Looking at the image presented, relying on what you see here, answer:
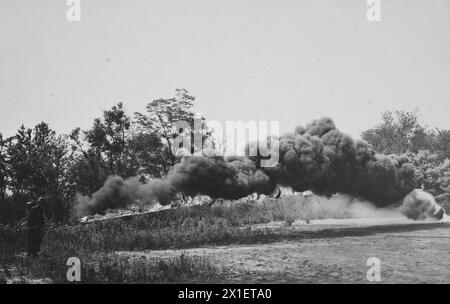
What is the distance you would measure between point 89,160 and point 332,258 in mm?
28745

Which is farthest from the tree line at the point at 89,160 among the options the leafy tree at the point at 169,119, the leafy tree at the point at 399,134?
the leafy tree at the point at 399,134

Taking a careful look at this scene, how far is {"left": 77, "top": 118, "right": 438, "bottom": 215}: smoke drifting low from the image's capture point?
1898cm

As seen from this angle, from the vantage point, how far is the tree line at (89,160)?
1319 inches

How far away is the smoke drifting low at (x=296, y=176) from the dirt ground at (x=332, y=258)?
2986 mm

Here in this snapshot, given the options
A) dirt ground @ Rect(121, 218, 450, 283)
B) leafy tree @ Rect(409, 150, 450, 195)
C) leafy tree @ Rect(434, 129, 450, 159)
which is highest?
leafy tree @ Rect(434, 129, 450, 159)

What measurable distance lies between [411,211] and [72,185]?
2846 cm

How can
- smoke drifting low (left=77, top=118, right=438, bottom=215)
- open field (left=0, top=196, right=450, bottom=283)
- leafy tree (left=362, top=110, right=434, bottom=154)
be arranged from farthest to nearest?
1. leafy tree (left=362, top=110, right=434, bottom=154)
2. smoke drifting low (left=77, top=118, right=438, bottom=215)
3. open field (left=0, top=196, right=450, bottom=283)

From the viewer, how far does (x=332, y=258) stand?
1602cm

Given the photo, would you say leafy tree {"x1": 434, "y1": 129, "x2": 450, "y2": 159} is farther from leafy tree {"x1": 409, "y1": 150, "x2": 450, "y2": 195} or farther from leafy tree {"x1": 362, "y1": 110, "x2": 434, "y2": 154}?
leafy tree {"x1": 409, "y1": 150, "x2": 450, "y2": 195}

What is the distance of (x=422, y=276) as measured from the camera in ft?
43.8

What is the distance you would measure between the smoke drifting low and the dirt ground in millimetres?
2986

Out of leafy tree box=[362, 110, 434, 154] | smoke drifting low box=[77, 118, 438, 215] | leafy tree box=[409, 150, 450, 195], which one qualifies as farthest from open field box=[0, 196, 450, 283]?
leafy tree box=[362, 110, 434, 154]
